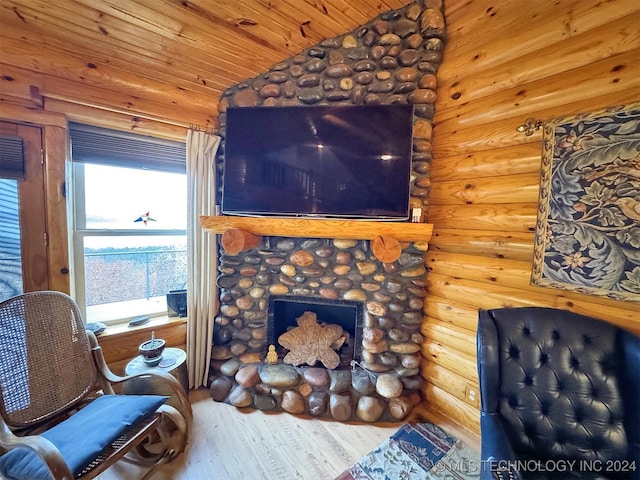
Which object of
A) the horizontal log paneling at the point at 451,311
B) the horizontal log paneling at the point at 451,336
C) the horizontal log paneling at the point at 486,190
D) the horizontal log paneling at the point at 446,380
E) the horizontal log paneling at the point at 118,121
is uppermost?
the horizontal log paneling at the point at 118,121

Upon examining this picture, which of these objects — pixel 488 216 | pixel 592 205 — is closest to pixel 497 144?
pixel 488 216

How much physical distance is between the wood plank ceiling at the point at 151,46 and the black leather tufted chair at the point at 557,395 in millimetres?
2288

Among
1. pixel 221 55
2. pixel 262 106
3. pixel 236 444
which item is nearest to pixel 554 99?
pixel 262 106

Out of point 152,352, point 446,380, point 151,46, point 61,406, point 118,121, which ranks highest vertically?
point 151,46

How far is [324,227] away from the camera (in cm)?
181

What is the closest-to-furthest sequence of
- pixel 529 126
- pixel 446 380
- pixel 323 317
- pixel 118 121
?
1. pixel 529 126
2. pixel 118 121
3. pixel 446 380
4. pixel 323 317

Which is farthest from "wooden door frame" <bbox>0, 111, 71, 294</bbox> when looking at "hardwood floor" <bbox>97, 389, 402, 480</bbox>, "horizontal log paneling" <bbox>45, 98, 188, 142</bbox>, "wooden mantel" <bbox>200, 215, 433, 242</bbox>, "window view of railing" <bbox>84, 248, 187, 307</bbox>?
"hardwood floor" <bbox>97, 389, 402, 480</bbox>

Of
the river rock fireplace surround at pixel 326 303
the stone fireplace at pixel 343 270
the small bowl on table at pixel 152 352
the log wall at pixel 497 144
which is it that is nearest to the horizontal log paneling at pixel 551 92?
the log wall at pixel 497 144

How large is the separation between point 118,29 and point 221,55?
611 mm

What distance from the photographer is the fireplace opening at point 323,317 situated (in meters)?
2.14

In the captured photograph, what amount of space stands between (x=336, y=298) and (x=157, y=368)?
1.36 m

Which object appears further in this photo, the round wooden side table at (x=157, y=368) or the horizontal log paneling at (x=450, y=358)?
the horizontal log paneling at (x=450, y=358)

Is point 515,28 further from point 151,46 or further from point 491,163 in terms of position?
point 151,46

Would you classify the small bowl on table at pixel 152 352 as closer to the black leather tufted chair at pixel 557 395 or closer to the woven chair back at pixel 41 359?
the woven chair back at pixel 41 359
